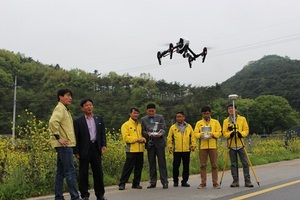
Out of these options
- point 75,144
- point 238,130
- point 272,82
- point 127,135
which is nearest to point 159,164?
point 127,135

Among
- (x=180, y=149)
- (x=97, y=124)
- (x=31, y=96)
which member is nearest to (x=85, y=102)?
(x=97, y=124)

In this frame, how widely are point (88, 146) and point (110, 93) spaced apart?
6259cm

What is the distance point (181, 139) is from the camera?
28.3 feet

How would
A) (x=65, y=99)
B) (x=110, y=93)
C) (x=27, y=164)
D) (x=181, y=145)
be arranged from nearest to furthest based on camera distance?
(x=65, y=99) → (x=27, y=164) → (x=181, y=145) → (x=110, y=93)

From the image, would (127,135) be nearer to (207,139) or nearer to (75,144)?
(207,139)

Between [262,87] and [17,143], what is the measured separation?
9685 centimetres

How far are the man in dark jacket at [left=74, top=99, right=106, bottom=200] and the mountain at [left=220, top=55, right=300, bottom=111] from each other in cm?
8736

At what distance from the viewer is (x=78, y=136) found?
21.8 feet

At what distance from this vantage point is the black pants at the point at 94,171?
6.68 m

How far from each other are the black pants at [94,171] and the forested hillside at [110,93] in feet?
151

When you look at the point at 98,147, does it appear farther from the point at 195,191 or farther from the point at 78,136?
the point at 195,191

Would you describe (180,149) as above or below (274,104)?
below

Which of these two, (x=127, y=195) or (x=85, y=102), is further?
(x=127, y=195)

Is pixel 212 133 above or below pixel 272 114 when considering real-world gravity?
below
